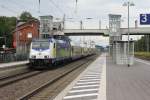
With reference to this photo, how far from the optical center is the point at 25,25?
11212cm

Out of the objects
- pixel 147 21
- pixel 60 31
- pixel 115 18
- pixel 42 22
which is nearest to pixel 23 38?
pixel 60 31

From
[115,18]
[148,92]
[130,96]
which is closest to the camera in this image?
[130,96]

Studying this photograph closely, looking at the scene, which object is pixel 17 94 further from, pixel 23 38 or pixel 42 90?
pixel 23 38

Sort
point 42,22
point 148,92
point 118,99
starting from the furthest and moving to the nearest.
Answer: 1. point 42,22
2. point 148,92
3. point 118,99

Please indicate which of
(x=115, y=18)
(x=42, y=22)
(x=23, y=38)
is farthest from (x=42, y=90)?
(x=23, y=38)

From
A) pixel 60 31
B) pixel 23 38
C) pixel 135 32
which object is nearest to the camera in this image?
pixel 135 32

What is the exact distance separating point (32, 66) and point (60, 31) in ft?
149

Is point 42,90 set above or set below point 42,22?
below

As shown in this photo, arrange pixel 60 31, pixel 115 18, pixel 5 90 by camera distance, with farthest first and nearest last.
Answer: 1. pixel 60 31
2. pixel 115 18
3. pixel 5 90

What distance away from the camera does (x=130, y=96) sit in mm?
15031

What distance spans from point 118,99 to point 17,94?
4.64 meters

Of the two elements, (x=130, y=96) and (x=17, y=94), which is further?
(x=17, y=94)

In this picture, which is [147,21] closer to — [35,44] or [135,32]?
[35,44]

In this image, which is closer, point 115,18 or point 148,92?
point 148,92
